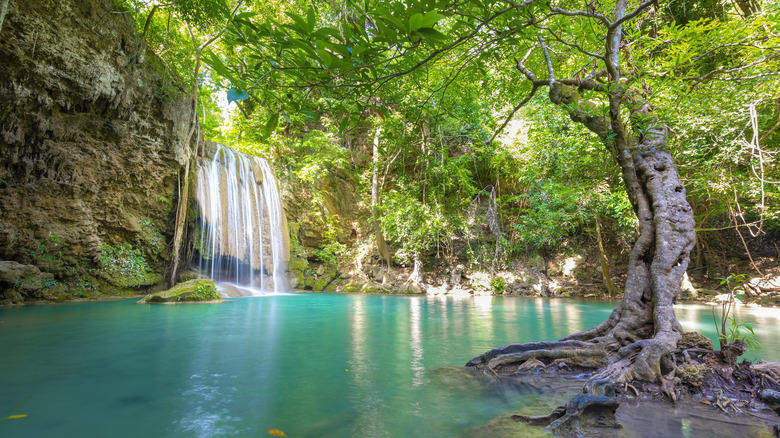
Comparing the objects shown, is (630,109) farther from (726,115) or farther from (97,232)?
(97,232)

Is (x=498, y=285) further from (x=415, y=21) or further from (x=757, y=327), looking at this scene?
(x=415, y=21)

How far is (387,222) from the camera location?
14.7 metres

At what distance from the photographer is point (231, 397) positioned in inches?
105

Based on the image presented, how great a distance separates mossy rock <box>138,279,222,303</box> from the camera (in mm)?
8984

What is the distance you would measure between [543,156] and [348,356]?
11185mm

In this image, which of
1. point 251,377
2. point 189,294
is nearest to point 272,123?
point 251,377

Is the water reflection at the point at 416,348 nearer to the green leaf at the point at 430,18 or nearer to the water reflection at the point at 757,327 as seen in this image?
the green leaf at the point at 430,18

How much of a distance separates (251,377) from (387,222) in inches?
459

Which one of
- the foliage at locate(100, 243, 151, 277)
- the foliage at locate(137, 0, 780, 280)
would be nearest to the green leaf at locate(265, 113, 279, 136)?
the foliage at locate(137, 0, 780, 280)

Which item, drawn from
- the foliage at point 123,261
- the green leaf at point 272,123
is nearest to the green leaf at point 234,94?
the green leaf at point 272,123

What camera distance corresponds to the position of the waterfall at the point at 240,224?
12.6m

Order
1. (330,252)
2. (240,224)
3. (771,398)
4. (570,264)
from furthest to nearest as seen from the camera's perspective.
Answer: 1. (330,252)
2. (570,264)
3. (240,224)
4. (771,398)

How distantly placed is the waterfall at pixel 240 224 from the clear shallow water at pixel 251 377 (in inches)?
257

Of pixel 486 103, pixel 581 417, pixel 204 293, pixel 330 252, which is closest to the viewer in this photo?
pixel 581 417
